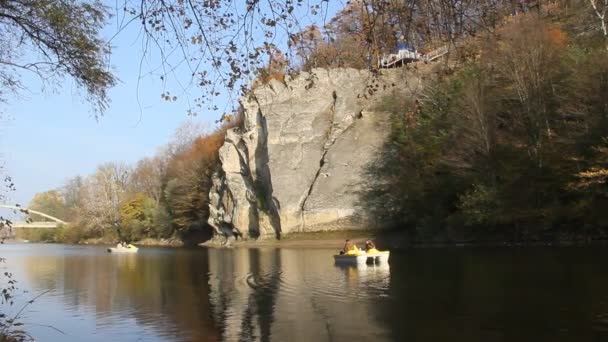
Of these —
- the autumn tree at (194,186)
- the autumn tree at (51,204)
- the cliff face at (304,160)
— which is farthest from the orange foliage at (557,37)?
the autumn tree at (51,204)

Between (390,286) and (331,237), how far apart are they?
32619 millimetres

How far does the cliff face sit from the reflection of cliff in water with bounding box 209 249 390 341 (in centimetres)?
2322

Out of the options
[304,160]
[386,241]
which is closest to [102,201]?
[304,160]

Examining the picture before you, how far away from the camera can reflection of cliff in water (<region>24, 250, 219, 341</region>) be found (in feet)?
56.3

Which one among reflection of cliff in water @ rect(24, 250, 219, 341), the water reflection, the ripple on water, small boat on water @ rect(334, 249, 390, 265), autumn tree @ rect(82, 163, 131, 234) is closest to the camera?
the water reflection

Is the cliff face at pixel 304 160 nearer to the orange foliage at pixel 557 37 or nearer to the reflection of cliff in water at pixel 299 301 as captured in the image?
the orange foliage at pixel 557 37

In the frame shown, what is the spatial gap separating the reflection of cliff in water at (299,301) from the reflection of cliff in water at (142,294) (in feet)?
2.49

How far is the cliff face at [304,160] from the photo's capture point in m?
56.0

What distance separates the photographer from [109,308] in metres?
20.6

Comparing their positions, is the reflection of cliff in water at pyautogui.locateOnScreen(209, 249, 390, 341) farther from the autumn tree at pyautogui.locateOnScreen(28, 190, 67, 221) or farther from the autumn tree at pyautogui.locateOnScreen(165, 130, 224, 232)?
the autumn tree at pyautogui.locateOnScreen(28, 190, 67, 221)

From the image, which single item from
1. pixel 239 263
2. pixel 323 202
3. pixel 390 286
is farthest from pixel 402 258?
pixel 323 202

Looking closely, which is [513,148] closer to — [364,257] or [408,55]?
[364,257]

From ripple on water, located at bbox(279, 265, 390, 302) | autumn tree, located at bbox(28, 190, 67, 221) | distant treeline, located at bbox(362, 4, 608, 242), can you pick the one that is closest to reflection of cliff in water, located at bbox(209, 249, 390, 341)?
ripple on water, located at bbox(279, 265, 390, 302)

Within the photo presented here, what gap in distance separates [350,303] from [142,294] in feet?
32.0
